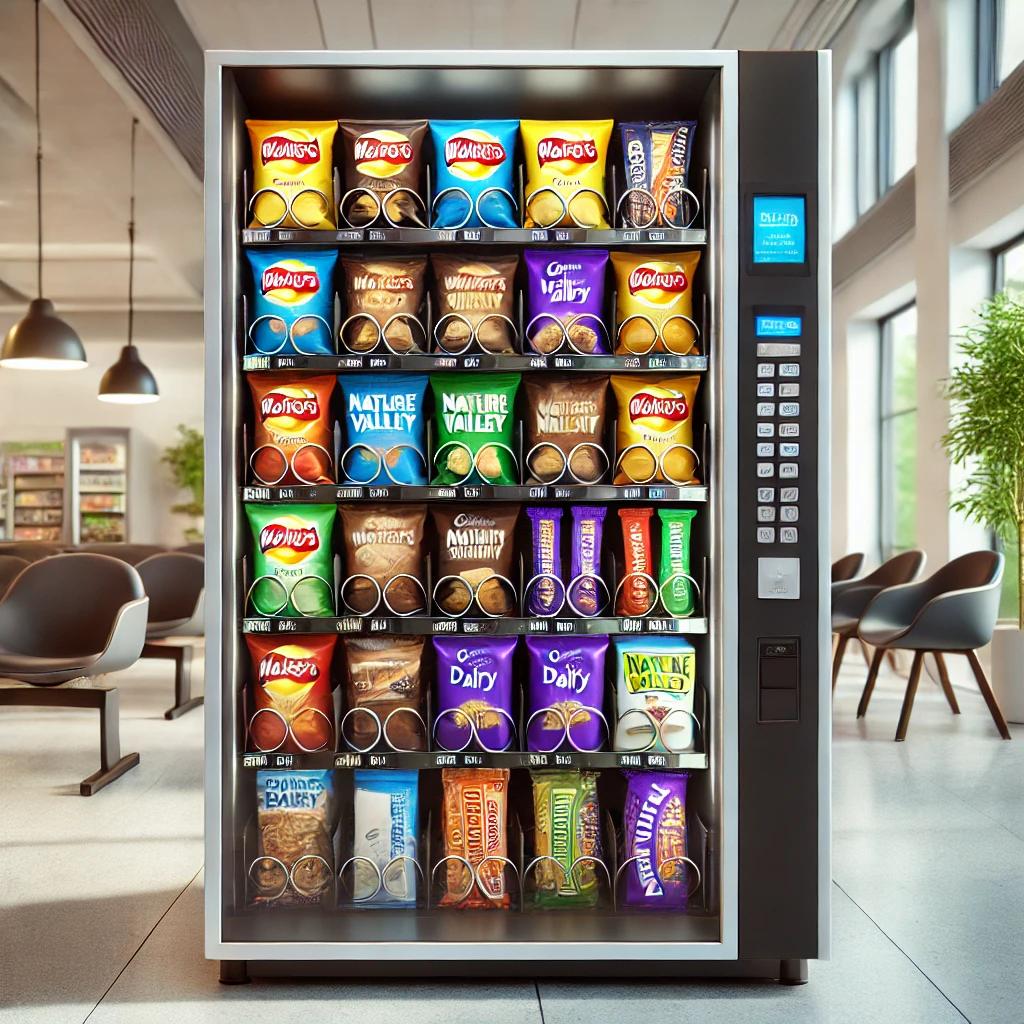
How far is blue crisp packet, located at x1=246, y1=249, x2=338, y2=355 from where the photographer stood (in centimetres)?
246

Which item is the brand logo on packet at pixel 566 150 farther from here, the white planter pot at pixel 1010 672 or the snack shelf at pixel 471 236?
the white planter pot at pixel 1010 672

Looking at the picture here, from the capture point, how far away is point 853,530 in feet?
32.4

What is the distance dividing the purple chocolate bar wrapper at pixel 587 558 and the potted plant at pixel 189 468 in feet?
37.8

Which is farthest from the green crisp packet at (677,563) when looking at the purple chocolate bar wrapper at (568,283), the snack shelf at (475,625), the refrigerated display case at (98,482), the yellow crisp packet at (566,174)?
the refrigerated display case at (98,482)

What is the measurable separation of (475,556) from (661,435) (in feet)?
1.74

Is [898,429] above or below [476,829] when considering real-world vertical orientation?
above

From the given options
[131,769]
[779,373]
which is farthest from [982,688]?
[131,769]

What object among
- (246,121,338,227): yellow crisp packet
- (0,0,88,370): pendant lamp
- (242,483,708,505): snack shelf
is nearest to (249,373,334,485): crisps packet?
(242,483,708,505): snack shelf

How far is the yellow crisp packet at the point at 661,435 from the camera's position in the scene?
8.21 ft

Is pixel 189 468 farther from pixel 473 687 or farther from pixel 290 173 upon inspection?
pixel 473 687

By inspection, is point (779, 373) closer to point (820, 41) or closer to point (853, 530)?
point (820, 41)

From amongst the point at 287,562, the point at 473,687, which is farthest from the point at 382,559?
the point at 473,687

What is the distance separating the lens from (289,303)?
2482mm

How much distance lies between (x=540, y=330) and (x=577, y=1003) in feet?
4.98
